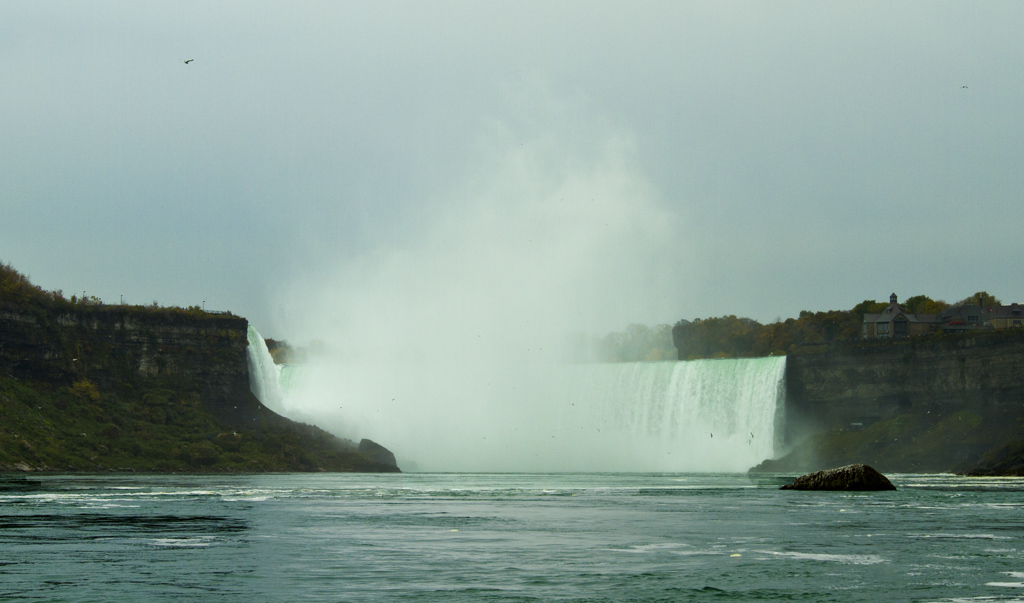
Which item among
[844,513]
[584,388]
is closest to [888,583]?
[844,513]

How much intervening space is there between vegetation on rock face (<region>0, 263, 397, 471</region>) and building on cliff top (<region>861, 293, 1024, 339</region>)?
74562mm

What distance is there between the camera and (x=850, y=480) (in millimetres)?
69250

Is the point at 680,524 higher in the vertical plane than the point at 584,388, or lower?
lower

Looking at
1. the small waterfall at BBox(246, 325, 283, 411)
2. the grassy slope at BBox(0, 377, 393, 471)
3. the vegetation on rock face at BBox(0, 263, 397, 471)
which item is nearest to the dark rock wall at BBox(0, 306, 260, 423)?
the vegetation on rock face at BBox(0, 263, 397, 471)

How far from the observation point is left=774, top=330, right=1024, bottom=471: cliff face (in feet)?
403

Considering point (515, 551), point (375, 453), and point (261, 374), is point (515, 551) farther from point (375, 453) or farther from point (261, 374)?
point (261, 374)

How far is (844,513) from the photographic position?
154 feet

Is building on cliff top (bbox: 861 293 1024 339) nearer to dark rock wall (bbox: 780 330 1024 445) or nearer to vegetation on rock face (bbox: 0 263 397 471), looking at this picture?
dark rock wall (bbox: 780 330 1024 445)

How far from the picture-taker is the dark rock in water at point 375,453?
145625mm

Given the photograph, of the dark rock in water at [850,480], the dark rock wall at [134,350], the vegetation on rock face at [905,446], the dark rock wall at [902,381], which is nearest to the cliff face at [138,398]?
the dark rock wall at [134,350]

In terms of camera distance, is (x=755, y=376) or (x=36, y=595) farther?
(x=755, y=376)

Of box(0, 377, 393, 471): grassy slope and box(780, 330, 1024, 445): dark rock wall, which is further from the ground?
box(780, 330, 1024, 445): dark rock wall

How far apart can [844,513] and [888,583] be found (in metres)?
22.7

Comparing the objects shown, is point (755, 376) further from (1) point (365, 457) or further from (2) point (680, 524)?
(2) point (680, 524)
